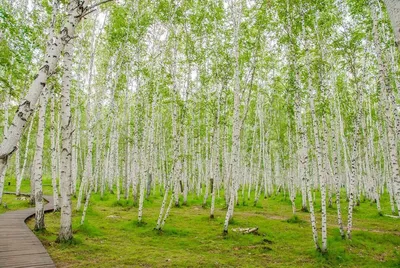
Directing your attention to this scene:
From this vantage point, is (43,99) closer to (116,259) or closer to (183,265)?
(116,259)

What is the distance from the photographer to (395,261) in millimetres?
9453

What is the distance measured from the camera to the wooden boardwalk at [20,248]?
7.67 meters

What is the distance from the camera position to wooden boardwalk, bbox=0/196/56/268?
7.67m

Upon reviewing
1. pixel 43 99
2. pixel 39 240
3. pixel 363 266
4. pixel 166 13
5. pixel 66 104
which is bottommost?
pixel 363 266

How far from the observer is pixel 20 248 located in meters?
9.02

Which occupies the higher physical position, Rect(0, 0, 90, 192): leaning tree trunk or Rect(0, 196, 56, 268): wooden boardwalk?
Rect(0, 0, 90, 192): leaning tree trunk

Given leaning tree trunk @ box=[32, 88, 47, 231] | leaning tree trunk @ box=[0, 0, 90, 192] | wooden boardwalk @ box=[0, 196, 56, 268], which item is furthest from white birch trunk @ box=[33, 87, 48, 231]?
leaning tree trunk @ box=[0, 0, 90, 192]

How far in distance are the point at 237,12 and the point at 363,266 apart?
14.0 metres

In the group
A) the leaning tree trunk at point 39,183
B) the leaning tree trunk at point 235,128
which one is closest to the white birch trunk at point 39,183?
the leaning tree trunk at point 39,183

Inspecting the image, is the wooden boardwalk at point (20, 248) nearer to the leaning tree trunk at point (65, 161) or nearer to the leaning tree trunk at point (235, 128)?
the leaning tree trunk at point (65, 161)

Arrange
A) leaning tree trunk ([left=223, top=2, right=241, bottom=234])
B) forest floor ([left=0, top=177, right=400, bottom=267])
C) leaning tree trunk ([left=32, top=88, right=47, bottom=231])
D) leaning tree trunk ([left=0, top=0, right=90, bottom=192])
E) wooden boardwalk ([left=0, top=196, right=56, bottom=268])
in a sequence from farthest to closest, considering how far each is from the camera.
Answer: leaning tree trunk ([left=223, top=2, right=241, bottom=234])
leaning tree trunk ([left=32, top=88, right=47, bottom=231])
forest floor ([left=0, top=177, right=400, bottom=267])
wooden boardwalk ([left=0, top=196, right=56, bottom=268])
leaning tree trunk ([left=0, top=0, right=90, bottom=192])

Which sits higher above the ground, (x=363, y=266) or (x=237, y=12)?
(x=237, y=12)

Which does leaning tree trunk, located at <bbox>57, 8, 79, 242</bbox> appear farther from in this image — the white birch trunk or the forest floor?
the white birch trunk

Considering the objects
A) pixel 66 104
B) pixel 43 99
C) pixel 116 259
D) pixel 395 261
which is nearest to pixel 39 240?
pixel 116 259
